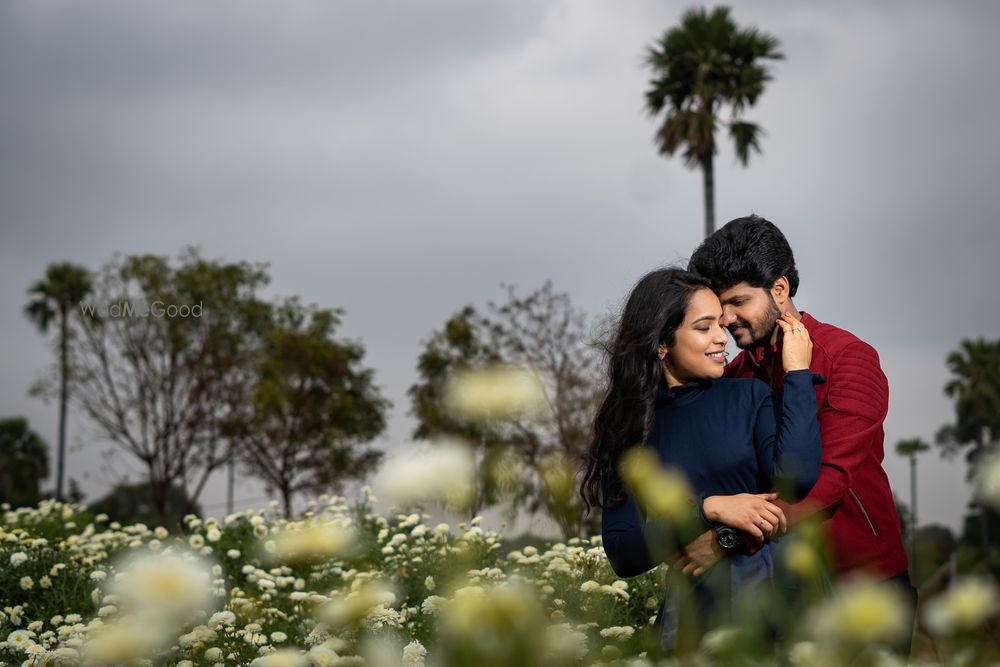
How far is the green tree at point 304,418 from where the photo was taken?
25.4 metres

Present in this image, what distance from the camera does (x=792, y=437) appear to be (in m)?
3.13

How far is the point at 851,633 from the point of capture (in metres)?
1.51

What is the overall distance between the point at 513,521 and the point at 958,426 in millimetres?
50853

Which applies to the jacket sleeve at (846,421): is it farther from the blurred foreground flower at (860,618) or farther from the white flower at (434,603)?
the white flower at (434,603)

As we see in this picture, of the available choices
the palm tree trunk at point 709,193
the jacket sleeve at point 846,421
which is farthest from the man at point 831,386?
the palm tree trunk at point 709,193

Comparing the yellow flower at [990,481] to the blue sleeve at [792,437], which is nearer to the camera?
the yellow flower at [990,481]

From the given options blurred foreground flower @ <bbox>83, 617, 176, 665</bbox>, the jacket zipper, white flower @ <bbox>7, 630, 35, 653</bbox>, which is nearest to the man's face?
the jacket zipper

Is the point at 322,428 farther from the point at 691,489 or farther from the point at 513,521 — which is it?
the point at 691,489

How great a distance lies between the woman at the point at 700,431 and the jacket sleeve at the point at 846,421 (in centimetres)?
10

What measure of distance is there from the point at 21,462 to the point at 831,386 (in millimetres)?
39013

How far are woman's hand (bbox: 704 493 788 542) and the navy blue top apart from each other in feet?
0.34

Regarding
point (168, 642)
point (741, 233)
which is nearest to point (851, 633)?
point (741, 233)

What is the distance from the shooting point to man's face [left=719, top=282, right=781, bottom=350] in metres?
3.70

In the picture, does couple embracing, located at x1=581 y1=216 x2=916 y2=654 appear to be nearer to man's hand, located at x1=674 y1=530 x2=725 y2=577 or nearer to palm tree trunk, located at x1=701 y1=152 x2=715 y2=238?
man's hand, located at x1=674 y1=530 x2=725 y2=577
